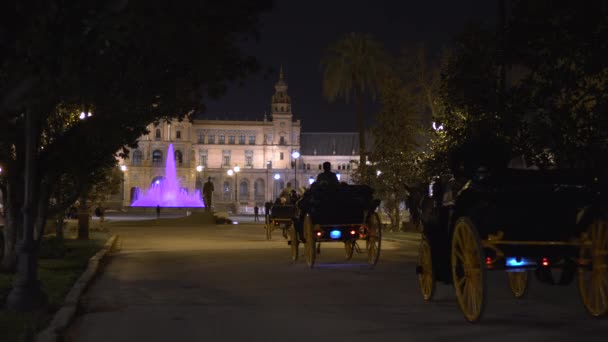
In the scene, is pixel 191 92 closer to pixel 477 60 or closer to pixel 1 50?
pixel 477 60

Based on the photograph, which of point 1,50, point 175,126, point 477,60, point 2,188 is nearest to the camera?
point 1,50

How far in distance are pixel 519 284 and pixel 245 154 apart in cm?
12903

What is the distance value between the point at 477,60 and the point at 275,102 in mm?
125001

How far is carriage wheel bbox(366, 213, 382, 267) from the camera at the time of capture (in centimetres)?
1389

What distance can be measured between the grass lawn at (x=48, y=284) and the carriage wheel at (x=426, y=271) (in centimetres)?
416

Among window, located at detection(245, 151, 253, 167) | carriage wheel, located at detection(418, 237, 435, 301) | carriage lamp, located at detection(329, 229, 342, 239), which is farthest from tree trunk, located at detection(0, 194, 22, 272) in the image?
window, located at detection(245, 151, 253, 167)

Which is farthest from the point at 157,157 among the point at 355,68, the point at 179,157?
the point at 355,68

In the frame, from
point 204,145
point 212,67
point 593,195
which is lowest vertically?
point 593,195

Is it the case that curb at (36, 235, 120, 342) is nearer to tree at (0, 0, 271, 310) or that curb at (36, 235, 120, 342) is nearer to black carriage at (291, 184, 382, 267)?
tree at (0, 0, 271, 310)

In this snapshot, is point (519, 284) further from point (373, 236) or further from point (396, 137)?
point (396, 137)

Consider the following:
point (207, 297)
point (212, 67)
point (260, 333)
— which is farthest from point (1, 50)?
point (212, 67)

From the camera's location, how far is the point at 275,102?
5408 inches

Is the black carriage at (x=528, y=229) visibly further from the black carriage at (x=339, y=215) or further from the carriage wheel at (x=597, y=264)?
the black carriage at (x=339, y=215)

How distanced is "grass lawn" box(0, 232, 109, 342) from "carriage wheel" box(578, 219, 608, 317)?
5189mm
